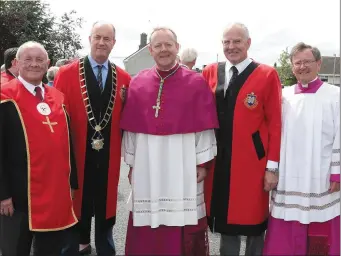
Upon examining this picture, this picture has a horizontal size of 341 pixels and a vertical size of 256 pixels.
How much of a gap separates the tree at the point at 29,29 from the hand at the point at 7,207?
16.4 meters

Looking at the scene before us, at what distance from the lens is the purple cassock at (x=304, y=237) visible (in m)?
3.56

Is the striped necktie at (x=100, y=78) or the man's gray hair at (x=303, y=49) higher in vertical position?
the man's gray hair at (x=303, y=49)

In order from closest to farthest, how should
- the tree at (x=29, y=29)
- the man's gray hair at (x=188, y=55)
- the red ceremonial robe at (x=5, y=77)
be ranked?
1. the red ceremonial robe at (x=5, y=77)
2. the man's gray hair at (x=188, y=55)
3. the tree at (x=29, y=29)

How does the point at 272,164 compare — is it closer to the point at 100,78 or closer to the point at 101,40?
the point at 100,78

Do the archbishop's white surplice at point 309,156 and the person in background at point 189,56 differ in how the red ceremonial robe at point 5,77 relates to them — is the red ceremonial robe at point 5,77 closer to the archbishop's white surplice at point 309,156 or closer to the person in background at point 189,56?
the person in background at point 189,56

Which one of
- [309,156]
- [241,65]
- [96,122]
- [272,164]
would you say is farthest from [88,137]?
[309,156]

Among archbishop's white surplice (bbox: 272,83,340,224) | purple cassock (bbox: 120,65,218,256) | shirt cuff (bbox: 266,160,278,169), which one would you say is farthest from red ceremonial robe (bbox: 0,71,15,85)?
archbishop's white surplice (bbox: 272,83,340,224)

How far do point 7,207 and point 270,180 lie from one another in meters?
2.08

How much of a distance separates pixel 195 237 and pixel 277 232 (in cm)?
71

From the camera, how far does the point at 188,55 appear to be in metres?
5.64

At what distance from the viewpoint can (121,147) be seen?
392 cm

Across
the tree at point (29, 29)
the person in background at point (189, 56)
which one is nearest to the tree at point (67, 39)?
the tree at point (29, 29)

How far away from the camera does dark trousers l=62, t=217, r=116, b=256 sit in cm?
367

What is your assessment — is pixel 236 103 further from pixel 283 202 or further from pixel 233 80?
pixel 283 202
